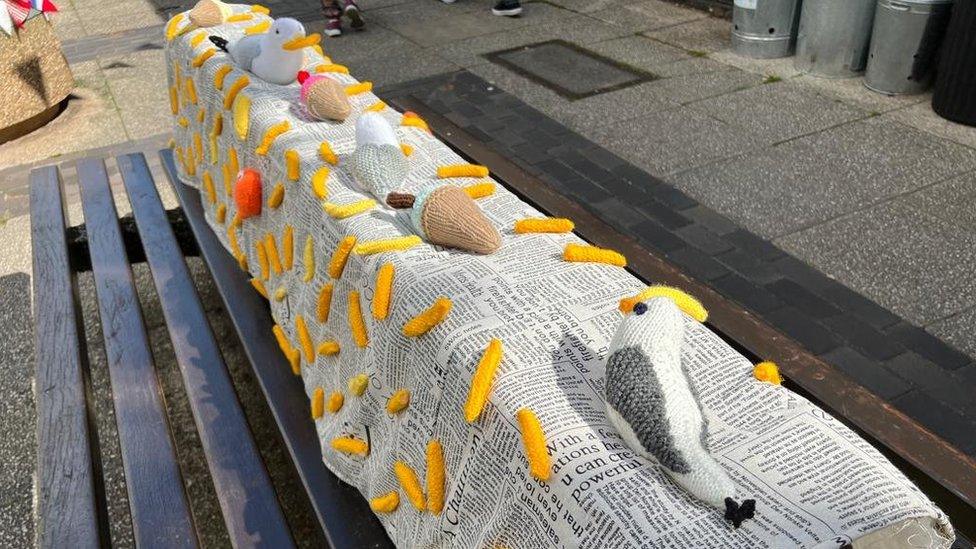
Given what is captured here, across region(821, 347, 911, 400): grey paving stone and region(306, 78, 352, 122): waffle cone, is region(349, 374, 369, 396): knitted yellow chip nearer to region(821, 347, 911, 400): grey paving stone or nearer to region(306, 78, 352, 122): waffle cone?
region(306, 78, 352, 122): waffle cone

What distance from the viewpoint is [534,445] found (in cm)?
113

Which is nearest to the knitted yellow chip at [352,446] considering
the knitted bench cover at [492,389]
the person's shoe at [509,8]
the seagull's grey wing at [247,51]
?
the knitted bench cover at [492,389]

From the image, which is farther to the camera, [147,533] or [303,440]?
[303,440]

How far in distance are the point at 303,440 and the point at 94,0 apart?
8.38 meters

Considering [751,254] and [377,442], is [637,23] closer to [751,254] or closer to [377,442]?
[751,254]

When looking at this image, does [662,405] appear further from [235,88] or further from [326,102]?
[235,88]

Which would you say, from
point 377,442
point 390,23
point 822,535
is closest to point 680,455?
point 822,535

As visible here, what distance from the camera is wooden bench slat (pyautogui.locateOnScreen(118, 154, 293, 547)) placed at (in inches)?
67.3

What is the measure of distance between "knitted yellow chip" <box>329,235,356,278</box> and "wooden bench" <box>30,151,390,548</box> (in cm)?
45

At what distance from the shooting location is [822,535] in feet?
3.13

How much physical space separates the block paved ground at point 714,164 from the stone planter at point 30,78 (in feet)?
0.44

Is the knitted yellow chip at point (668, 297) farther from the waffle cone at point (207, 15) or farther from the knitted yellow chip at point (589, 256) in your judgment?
the waffle cone at point (207, 15)

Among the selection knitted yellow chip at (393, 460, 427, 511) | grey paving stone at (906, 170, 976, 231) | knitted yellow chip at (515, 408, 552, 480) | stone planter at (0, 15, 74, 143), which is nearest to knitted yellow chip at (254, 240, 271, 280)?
knitted yellow chip at (393, 460, 427, 511)

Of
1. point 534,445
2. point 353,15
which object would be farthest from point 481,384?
point 353,15
